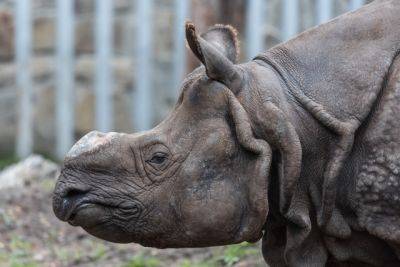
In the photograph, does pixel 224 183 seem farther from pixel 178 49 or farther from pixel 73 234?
pixel 178 49

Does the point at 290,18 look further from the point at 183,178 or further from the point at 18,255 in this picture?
the point at 183,178

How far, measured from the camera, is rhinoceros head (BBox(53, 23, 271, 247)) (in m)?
4.65

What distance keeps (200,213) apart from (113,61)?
21.6 feet

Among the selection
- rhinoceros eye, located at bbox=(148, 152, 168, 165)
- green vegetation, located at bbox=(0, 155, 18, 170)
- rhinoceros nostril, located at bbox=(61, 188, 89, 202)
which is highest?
rhinoceros eye, located at bbox=(148, 152, 168, 165)

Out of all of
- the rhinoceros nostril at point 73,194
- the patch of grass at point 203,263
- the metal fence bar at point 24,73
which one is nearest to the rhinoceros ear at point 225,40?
the rhinoceros nostril at point 73,194

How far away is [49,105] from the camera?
36.9 ft

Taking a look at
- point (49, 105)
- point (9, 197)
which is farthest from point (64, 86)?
point (9, 197)

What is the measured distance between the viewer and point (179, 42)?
10.8m

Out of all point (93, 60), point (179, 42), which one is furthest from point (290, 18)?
point (93, 60)

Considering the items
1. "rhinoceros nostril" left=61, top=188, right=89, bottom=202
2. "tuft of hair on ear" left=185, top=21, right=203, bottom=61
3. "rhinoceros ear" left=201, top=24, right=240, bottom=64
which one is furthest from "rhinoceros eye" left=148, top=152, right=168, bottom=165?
"rhinoceros ear" left=201, top=24, right=240, bottom=64

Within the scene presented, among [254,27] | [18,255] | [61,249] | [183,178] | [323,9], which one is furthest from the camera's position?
[323,9]

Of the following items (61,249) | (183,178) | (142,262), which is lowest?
(61,249)

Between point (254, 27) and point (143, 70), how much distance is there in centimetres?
114

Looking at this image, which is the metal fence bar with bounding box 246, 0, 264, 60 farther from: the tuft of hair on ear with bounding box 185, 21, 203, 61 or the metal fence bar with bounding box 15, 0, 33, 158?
the tuft of hair on ear with bounding box 185, 21, 203, 61
